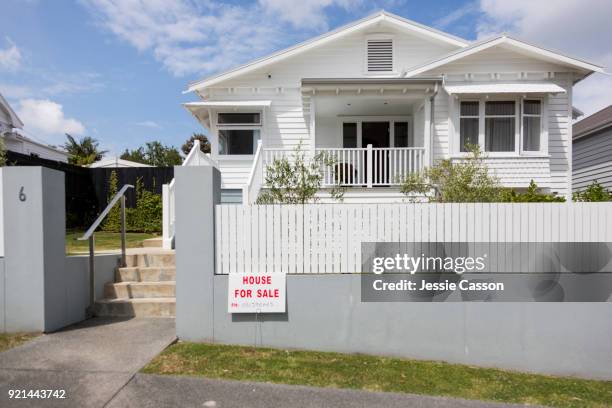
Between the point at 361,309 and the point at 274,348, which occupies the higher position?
the point at 361,309

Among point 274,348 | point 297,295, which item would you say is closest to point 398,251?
point 297,295

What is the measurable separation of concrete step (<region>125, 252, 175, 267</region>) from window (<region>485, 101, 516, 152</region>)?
8.99 metres

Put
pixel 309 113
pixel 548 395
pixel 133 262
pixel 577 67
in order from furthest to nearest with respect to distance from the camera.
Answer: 1. pixel 309 113
2. pixel 577 67
3. pixel 133 262
4. pixel 548 395

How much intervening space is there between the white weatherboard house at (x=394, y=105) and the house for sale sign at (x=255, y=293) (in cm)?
441

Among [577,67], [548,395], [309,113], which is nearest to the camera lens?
[548,395]

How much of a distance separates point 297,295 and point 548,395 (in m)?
2.93

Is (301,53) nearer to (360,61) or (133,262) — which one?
(360,61)

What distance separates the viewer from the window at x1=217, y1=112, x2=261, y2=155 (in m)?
11.2

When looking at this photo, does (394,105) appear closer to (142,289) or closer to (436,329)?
(436,329)

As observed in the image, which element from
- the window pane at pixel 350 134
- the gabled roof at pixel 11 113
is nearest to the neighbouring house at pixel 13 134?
the gabled roof at pixel 11 113

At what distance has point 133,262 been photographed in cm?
604

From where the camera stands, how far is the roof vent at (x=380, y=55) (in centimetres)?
1158

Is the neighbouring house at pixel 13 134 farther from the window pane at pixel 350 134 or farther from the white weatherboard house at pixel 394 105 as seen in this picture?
the window pane at pixel 350 134

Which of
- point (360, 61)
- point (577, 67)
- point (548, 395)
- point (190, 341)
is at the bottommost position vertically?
point (548, 395)
